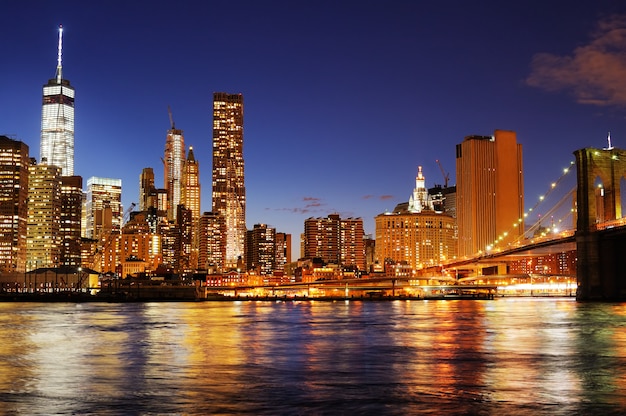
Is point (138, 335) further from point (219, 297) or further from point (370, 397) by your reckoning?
point (219, 297)

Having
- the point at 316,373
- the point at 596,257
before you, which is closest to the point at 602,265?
the point at 596,257

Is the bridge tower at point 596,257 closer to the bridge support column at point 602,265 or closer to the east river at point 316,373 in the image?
the bridge support column at point 602,265

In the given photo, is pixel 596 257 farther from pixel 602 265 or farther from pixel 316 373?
pixel 316 373

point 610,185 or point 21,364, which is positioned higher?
point 610,185

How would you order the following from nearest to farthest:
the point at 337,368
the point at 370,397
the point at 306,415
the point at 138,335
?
the point at 306,415, the point at 370,397, the point at 337,368, the point at 138,335

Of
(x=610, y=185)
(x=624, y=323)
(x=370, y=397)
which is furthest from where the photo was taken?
(x=610, y=185)

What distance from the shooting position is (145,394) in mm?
22828

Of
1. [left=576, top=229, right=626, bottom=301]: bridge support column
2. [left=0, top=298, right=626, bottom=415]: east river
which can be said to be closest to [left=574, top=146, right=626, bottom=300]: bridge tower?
[left=576, top=229, right=626, bottom=301]: bridge support column

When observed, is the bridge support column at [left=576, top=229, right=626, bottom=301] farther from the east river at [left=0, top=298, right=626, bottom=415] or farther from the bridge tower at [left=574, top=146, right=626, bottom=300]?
the east river at [left=0, top=298, right=626, bottom=415]

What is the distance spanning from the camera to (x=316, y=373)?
27750mm

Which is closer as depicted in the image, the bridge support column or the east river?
the east river

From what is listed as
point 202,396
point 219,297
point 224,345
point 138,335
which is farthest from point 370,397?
point 219,297

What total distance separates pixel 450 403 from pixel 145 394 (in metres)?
8.85

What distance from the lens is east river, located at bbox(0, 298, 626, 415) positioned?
20.7 meters
